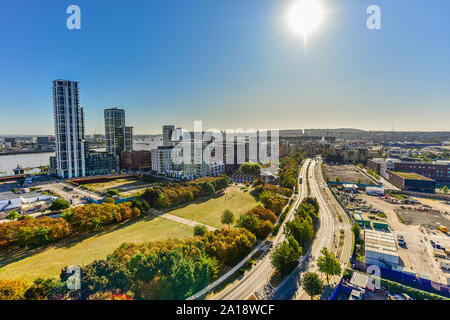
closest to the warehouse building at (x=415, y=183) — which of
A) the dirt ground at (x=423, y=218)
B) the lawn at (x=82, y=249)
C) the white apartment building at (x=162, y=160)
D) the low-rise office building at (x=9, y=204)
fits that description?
the dirt ground at (x=423, y=218)

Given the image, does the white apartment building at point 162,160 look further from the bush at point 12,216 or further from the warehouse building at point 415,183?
the warehouse building at point 415,183

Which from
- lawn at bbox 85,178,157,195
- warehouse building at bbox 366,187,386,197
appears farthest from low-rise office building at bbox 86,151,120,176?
warehouse building at bbox 366,187,386,197

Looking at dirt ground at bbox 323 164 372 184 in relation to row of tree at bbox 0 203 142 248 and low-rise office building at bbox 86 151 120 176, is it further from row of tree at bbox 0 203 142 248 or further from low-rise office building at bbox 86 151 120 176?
low-rise office building at bbox 86 151 120 176

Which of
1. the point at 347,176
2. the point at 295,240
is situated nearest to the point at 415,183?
the point at 347,176

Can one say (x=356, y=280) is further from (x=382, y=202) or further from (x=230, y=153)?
(x=230, y=153)

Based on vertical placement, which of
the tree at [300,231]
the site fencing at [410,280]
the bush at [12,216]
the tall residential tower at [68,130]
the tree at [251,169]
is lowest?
the site fencing at [410,280]

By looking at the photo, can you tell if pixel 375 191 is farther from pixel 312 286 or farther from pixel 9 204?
pixel 9 204
